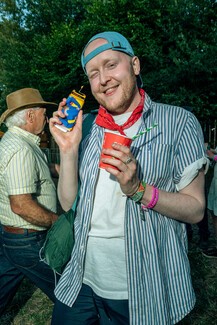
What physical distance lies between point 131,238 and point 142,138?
521 mm

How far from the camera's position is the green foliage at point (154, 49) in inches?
423

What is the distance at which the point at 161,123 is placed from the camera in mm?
1680

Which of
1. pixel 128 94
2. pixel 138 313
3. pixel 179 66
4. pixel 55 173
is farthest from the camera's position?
pixel 179 66

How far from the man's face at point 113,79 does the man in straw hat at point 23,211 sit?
123 centimetres

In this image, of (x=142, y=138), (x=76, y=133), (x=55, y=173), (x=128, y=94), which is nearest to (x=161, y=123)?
(x=142, y=138)

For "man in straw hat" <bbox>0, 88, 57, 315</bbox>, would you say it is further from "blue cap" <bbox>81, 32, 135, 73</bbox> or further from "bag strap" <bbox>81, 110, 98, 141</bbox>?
"blue cap" <bbox>81, 32, 135, 73</bbox>

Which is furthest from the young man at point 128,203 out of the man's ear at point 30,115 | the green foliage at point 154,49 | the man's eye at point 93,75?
the green foliage at point 154,49

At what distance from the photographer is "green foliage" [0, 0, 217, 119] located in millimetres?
10742

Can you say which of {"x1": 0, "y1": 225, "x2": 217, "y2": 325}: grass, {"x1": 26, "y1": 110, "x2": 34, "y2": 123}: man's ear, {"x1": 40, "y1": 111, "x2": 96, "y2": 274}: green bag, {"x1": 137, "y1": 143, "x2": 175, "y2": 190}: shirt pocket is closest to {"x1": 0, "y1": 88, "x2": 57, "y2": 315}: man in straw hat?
{"x1": 26, "y1": 110, "x2": 34, "y2": 123}: man's ear

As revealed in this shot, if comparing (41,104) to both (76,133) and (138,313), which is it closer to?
(76,133)

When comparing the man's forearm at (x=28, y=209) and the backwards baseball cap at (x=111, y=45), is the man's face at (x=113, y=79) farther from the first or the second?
the man's forearm at (x=28, y=209)

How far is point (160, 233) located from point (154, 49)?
10679 mm

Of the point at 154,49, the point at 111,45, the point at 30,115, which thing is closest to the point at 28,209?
the point at 30,115

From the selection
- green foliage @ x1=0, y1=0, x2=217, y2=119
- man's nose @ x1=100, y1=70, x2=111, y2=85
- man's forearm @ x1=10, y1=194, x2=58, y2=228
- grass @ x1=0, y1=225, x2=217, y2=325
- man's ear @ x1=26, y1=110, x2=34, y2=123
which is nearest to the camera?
man's nose @ x1=100, y1=70, x2=111, y2=85
